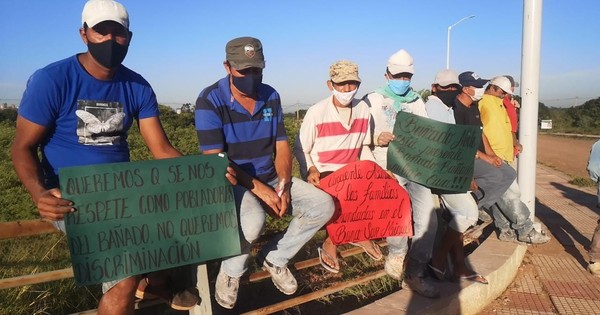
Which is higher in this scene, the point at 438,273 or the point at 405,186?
the point at 405,186

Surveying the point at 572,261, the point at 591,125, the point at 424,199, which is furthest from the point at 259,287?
the point at 591,125

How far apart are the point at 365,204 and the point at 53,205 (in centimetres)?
215

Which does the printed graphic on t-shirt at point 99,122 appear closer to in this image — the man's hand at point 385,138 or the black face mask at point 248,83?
the black face mask at point 248,83

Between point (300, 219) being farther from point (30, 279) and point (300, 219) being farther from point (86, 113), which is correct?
point (30, 279)

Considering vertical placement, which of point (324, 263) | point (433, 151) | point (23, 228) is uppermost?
point (433, 151)

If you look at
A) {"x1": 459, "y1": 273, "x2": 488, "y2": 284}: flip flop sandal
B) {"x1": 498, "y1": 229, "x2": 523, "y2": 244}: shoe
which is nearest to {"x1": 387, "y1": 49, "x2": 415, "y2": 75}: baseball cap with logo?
{"x1": 459, "y1": 273, "x2": 488, "y2": 284}: flip flop sandal

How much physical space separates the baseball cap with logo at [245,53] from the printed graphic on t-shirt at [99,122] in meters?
0.79

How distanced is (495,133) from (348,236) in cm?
265

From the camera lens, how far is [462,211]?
405 cm

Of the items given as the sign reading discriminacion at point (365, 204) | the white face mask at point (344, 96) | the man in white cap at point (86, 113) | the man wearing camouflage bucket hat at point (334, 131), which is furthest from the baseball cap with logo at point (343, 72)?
the man in white cap at point (86, 113)

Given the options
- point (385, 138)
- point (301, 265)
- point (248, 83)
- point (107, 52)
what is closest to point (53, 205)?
point (107, 52)

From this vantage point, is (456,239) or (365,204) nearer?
(365,204)

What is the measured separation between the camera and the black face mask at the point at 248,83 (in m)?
3.19

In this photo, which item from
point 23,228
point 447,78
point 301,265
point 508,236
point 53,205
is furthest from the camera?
point 508,236
